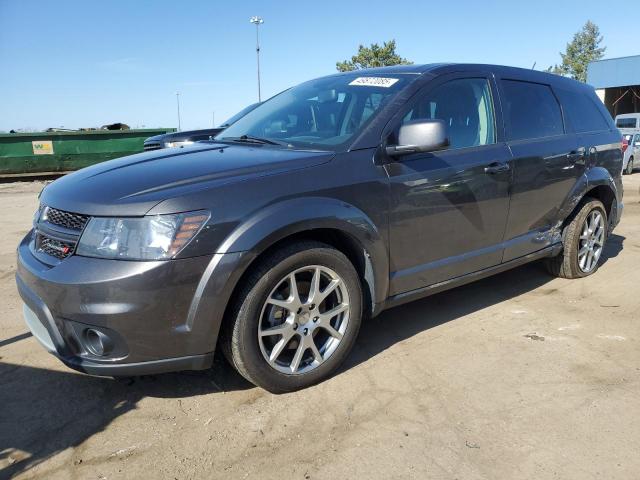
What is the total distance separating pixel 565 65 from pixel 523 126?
68568mm

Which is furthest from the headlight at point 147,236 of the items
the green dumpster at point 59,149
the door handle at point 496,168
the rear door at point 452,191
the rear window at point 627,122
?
the rear window at point 627,122

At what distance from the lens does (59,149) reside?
15.9 m

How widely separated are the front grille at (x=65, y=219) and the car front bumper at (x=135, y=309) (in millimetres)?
172

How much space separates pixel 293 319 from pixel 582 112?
3477 mm

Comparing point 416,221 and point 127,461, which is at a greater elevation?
point 416,221

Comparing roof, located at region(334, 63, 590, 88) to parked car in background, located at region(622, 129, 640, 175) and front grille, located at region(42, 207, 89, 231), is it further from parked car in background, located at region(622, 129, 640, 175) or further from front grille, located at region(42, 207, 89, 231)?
parked car in background, located at region(622, 129, 640, 175)

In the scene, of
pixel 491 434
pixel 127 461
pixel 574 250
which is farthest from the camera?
pixel 574 250

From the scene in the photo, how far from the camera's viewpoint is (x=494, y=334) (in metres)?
3.66

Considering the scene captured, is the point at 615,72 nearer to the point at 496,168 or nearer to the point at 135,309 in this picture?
the point at 496,168

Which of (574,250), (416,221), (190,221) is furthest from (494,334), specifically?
(190,221)

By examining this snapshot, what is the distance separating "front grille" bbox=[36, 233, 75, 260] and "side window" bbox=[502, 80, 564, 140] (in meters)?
3.03

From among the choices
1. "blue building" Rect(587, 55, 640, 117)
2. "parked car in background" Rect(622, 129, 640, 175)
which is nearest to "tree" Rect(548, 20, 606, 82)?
"blue building" Rect(587, 55, 640, 117)

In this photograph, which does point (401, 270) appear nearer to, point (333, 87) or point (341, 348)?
point (341, 348)

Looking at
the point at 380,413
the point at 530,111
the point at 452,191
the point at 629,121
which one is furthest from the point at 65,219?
the point at 629,121
